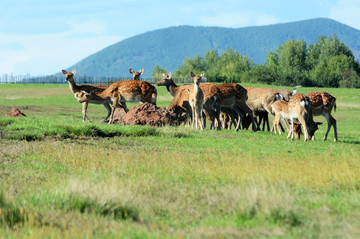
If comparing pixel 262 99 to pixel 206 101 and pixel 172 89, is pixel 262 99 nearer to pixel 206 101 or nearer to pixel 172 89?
pixel 206 101

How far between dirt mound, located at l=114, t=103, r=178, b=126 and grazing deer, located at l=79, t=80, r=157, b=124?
0.92 metres

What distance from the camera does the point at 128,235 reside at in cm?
646

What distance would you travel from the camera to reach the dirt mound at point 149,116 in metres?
22.3

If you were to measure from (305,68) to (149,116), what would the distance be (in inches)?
4175

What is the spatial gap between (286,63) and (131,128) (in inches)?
4100

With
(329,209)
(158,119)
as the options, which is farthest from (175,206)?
(158,119)

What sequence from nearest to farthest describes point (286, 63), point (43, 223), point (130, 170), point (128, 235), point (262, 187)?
point (128, 235) < point (43, 223) < point (262, 187) < point (130, 170) < point (286, 63)

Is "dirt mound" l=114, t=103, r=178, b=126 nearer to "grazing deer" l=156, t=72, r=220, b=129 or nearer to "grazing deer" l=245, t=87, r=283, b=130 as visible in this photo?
"grazing deer" l=156, t=72, r=220, b=129

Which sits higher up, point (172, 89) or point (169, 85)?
point (169, 85)

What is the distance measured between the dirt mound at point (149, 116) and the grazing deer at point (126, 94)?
92cm

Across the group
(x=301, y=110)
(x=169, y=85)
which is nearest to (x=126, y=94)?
(x=169, y=85)

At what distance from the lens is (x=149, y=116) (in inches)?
889

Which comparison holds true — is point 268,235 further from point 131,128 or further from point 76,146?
point 131,128

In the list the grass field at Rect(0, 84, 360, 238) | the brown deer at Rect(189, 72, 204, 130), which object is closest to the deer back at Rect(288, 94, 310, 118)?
the grass field at Rect(0, 84, 360, 238)
